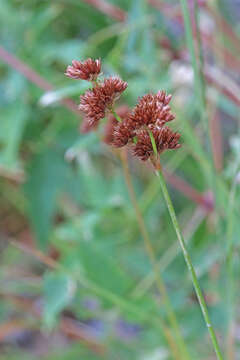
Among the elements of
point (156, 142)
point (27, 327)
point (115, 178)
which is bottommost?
point (156, 142)

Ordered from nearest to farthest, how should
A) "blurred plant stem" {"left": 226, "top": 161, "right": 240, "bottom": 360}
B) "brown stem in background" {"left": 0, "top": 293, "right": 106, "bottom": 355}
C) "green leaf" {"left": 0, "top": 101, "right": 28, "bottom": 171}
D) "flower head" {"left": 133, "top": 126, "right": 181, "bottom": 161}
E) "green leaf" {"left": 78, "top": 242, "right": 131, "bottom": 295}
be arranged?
1. "flower head" {"left": 133, "top": 126, "right": 181, "bottom": 161}
2. "blurred plant stem" {"left": 226, "top": 161, "right": 240, "bottom": 360}
3. "green leaf" {"left": 78, "top": 242, "right": 131, "bottom": 295}
4. "green leaf" {"left": 0, "top": 101, "right": 28, "bottom": 171}
5. "brown stem in background" {"left": 0, "top": 293, "right": 106, "bottom": 355}

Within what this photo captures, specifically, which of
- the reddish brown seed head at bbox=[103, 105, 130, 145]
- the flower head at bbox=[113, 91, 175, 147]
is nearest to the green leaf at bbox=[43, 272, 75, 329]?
the reddish brown seed head at bbox=[103, 105, 130, 145]

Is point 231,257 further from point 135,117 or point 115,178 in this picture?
point 115,178

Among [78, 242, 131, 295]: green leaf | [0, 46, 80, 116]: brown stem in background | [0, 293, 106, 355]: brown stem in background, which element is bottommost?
[78, 242, 131, 295]: green leaf

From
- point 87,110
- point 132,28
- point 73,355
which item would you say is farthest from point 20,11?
point 87,110

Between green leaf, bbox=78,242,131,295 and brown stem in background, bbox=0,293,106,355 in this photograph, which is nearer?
green leaf, bbox=78,242,131,295

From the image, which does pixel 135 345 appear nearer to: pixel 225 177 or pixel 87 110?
pixel 225 177

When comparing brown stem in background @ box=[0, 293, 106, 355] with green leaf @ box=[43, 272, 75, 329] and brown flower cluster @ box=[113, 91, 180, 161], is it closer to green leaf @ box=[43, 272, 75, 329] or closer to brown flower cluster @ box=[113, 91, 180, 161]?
green leaf @ box=[43, 272, 75, 329]

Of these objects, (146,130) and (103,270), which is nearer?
(146,130)

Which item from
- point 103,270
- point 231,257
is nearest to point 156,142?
point 231,257
